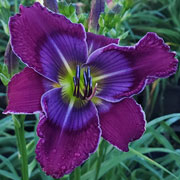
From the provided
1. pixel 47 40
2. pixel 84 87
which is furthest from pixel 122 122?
pixel 47 40

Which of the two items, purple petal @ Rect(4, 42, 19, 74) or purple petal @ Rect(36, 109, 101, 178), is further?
purple petal @ Rect(4, 42, 19, 74)

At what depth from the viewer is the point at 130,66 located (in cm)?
75

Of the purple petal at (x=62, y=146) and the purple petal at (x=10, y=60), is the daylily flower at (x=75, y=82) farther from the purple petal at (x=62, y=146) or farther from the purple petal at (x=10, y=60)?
the purple petal at (x=10, y=60)

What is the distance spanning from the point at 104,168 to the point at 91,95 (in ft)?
1.90

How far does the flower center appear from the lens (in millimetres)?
704

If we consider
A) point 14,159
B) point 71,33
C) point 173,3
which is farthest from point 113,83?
point 173,3

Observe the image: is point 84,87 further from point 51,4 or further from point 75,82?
point 51,4

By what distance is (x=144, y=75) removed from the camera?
0.73m

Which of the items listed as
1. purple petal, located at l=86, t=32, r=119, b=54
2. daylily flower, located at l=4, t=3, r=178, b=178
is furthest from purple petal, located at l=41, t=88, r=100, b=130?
purple petal, located at l=86, t=32, r=119, b=54

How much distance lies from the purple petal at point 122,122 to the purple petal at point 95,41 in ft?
0.39

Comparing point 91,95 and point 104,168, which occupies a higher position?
point 91,95

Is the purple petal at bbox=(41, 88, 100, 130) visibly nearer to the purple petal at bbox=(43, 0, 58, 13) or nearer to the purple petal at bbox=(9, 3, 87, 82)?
the purple petal at bbox=(9, 3, 87, 82)

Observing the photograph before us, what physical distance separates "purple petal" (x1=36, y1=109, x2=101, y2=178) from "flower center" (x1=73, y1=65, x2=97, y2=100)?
0.06m

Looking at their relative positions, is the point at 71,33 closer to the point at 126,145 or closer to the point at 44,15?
the point at 44,15
